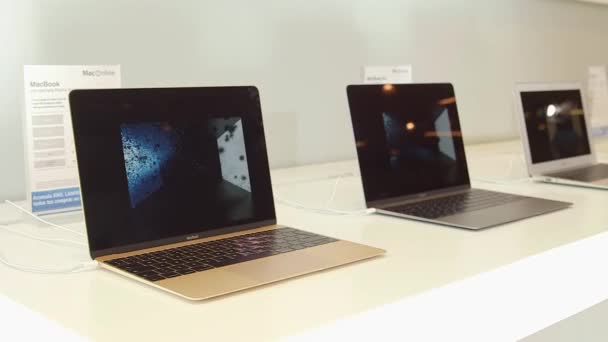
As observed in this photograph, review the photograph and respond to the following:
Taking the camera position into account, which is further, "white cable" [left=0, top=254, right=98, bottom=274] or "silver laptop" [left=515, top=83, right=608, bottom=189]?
"silver laptop" [left=515, top=83, right=608, bottom=189]

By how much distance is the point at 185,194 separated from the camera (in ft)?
2.91

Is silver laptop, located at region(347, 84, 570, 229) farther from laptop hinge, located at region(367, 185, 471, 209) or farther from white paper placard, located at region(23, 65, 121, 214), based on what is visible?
white paper placard, located at region(23, 65, 121, 214)

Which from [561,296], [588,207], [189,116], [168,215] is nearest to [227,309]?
[168,215]

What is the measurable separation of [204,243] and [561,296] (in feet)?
1.64

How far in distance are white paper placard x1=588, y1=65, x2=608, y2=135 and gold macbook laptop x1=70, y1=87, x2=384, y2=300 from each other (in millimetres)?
1731

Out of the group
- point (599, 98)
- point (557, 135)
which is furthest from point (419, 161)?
point (599, 98)

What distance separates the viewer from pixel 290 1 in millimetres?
1561

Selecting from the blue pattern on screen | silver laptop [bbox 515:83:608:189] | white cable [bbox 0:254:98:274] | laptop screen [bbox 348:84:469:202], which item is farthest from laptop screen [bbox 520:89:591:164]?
white cable [bbox 0:254:98:274]

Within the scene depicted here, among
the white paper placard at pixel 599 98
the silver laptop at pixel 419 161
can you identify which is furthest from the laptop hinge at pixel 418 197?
the white paper placard at pixel 599 98

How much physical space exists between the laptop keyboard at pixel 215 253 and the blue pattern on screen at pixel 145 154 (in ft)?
0.29

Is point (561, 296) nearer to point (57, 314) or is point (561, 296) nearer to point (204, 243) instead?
point (204, 243)

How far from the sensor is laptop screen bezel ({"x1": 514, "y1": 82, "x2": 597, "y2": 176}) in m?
1.42

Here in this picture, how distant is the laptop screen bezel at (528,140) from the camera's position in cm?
142

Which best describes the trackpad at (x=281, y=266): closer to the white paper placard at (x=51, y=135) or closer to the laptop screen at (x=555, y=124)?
the white paper placard at (x=51, y=135)
